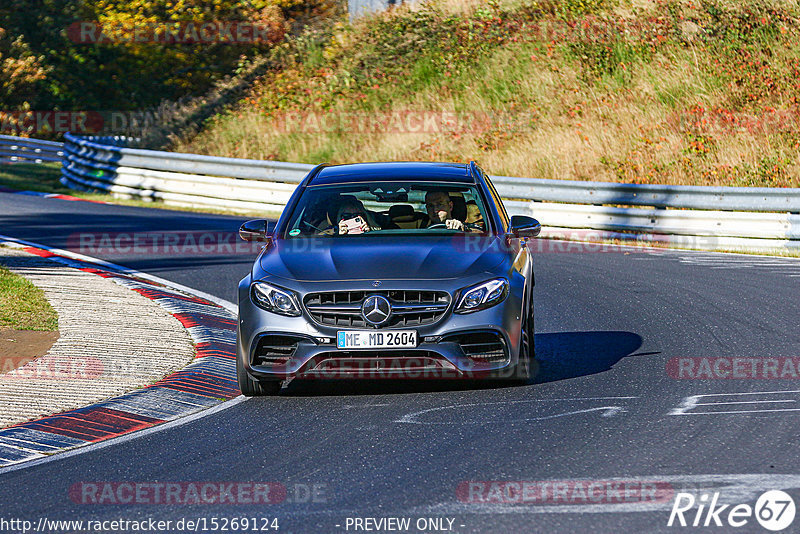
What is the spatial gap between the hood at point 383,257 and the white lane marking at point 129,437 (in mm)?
977

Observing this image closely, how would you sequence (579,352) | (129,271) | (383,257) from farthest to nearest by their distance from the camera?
(129,271)
(579,352)
(383,257)

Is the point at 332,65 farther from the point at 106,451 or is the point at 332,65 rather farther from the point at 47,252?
the point at 106,451

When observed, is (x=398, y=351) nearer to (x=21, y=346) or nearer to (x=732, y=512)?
(x=732, y=512)

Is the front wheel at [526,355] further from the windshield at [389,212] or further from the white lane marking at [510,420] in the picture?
the windshield at [389,212]

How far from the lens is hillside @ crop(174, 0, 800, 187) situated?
82.4ft

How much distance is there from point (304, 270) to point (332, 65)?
92.6 feet

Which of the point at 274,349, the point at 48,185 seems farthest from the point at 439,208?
the point at 48,185

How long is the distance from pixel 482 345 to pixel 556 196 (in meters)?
12.9

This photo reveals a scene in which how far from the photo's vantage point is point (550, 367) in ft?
31.2

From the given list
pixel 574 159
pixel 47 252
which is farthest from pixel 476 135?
pixel 47 252

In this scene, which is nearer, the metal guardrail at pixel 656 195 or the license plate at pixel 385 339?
the license plate at pixel 385 339

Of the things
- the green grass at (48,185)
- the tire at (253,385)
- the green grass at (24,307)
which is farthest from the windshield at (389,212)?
the green grass at (48,185)

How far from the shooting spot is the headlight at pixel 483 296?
818 centimetres

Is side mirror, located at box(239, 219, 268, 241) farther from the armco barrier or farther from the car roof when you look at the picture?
the armco barrier
